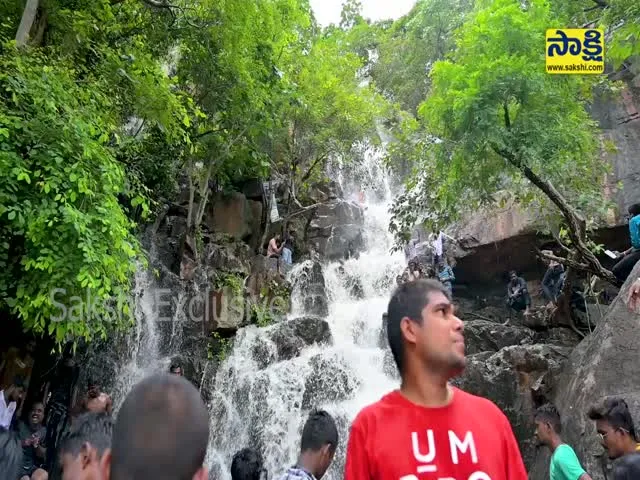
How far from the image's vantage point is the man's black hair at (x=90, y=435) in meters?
2.45

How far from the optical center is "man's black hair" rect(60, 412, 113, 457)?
2.45 meters

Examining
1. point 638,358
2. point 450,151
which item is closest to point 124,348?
point 450,151

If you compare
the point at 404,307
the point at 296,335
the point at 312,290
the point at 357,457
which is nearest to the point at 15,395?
the point at 296,335

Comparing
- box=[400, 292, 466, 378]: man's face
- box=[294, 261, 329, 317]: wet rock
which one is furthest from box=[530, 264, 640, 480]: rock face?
box=[294, 261, 329, 317]: wet rock

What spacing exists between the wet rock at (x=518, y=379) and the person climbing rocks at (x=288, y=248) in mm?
8849

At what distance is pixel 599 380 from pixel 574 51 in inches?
191

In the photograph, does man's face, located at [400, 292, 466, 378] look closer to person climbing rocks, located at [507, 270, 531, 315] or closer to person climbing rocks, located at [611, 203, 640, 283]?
person climbing rocks, located at [611, 203, 640, 283]

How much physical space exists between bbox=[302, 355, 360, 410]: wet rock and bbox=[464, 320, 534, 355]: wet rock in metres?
2.53

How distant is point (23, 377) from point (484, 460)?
914 centimetres

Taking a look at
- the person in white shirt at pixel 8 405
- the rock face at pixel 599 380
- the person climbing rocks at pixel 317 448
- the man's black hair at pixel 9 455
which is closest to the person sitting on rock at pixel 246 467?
the person climbing rocks at pixel 317 448

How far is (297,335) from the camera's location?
12.3 m

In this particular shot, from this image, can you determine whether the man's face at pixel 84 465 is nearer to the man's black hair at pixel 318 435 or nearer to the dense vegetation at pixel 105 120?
the man's black hair at pixel 318 435

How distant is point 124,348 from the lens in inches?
460

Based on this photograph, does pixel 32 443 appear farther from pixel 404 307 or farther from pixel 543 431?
pixel 404 307
